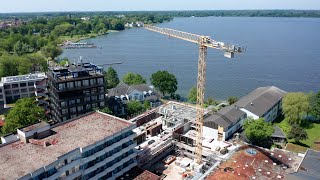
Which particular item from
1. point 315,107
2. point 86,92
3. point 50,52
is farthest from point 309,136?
point 50,52

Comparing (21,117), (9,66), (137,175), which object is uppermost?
(9,66)

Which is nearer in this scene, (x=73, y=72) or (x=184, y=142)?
(x=184, y=142)

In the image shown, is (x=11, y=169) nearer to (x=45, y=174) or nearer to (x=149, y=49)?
(x=45, y=174)

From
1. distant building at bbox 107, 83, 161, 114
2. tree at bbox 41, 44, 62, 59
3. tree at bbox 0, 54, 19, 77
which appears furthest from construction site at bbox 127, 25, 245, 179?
tree at bbox 41, 44, 62, 59

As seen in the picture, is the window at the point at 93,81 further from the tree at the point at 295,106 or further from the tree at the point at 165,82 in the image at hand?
the tree at the point at 295,106

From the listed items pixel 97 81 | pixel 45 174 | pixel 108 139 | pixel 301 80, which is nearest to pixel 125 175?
pixel 108 139

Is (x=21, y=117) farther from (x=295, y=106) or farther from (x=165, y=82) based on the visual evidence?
(x=295, y=106)

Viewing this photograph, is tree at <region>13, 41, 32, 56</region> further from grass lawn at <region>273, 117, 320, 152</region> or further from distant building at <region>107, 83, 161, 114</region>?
Result: grass lawn at <region>273, 117, 320, 152</region>

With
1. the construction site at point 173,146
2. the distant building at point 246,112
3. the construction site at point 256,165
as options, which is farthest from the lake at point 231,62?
the construction site at point 256,165
